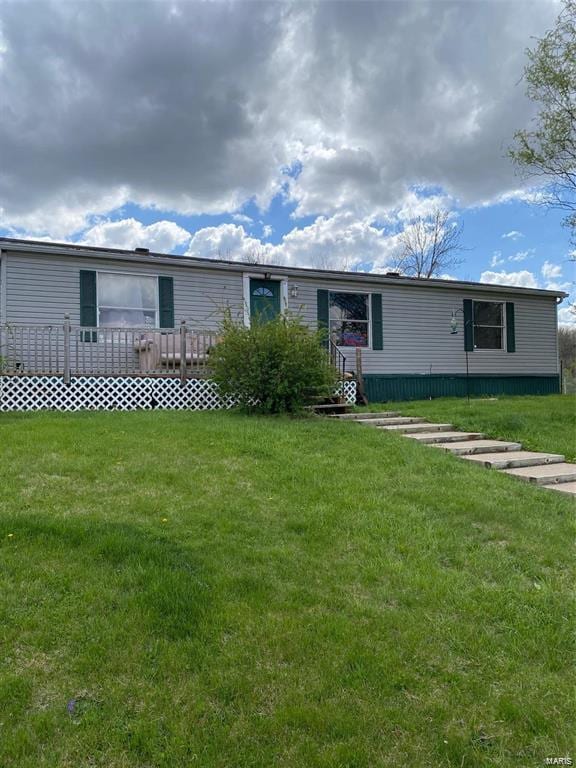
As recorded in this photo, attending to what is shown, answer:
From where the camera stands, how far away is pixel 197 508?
12.6 feet

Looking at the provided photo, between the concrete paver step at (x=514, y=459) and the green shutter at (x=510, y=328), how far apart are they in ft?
27.0

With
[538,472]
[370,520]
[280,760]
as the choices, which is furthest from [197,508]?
[538,472]

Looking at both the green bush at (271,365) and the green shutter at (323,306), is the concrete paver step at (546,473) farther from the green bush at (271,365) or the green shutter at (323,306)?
the green shutter at (323,306)

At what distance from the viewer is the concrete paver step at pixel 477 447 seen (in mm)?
6227

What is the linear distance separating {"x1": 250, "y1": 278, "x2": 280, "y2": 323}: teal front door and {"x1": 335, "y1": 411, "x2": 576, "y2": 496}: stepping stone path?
379 centimetres

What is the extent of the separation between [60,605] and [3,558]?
2.11 ft

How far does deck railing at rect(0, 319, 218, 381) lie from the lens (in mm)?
8672

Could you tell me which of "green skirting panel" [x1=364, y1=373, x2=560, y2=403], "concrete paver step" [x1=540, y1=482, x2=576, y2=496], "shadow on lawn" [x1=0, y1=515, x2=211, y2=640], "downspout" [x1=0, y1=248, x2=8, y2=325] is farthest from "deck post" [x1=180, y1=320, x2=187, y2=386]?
"concrete paver step" [x1=540, y1=482, x2=576, y2=496]

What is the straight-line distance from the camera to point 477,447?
632cm

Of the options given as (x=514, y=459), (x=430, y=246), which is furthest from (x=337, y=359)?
(x=430, y=246)

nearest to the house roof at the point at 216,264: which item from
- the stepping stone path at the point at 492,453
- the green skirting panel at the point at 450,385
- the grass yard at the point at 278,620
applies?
the green skirting panel at the point at 450,385

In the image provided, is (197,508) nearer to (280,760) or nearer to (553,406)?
(280,760)

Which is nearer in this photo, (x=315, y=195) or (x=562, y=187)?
(x=562, y=187)

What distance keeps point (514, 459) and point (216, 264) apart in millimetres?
7057
